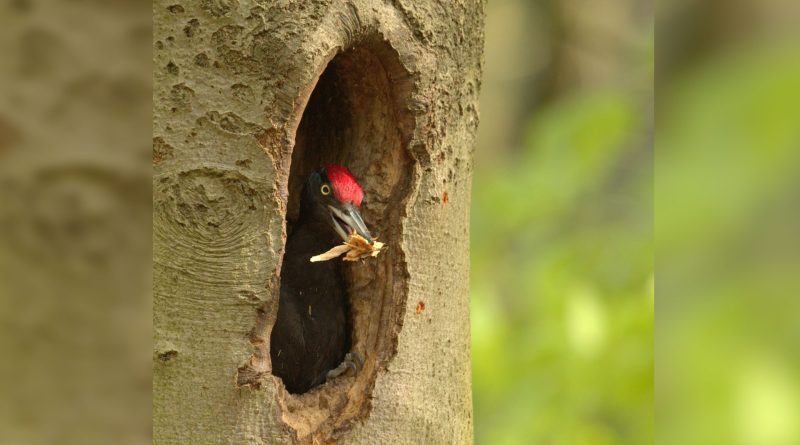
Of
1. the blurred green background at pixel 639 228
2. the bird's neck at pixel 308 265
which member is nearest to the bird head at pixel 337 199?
the bird's neck at pixel 308 265

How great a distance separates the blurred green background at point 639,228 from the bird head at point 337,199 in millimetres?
777

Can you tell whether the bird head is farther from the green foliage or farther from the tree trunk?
the green foliage

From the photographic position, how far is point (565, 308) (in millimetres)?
2879

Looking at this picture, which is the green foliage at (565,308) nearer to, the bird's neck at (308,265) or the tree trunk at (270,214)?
the bird's neck at (308,265)

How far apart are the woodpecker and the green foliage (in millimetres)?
681

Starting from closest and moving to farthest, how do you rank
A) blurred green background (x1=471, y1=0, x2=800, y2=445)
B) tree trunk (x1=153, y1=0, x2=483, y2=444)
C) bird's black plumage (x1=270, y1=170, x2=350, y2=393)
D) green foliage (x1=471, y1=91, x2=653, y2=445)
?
1. blurred green background (x1=471, y1=0, x2=800, y2=445)
2. tree trunk (x1=153, y1=0, x2=483, y2=444)
3. bird's black plumage (x1=270, y1=170, x2=350, y2=393)
4. green foliage (x1=471, y1=91, x2=653, y2=445)

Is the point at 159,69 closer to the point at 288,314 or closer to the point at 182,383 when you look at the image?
the point at 182,383

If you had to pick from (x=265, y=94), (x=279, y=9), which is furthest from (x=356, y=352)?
(x=279, y=9)

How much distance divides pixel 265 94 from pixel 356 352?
0.75 m

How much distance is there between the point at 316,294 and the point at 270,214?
91 centimetres

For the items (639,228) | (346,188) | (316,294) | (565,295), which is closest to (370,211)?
(346,188)

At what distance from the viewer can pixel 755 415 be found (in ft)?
1.87

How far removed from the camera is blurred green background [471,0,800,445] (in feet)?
1.62

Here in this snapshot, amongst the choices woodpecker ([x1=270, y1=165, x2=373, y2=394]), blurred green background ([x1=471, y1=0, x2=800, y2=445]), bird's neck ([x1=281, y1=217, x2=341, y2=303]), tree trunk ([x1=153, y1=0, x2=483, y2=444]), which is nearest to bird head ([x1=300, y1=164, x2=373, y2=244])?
woodpecker ([x1=270, y1=165, x2=373, y2=394])
